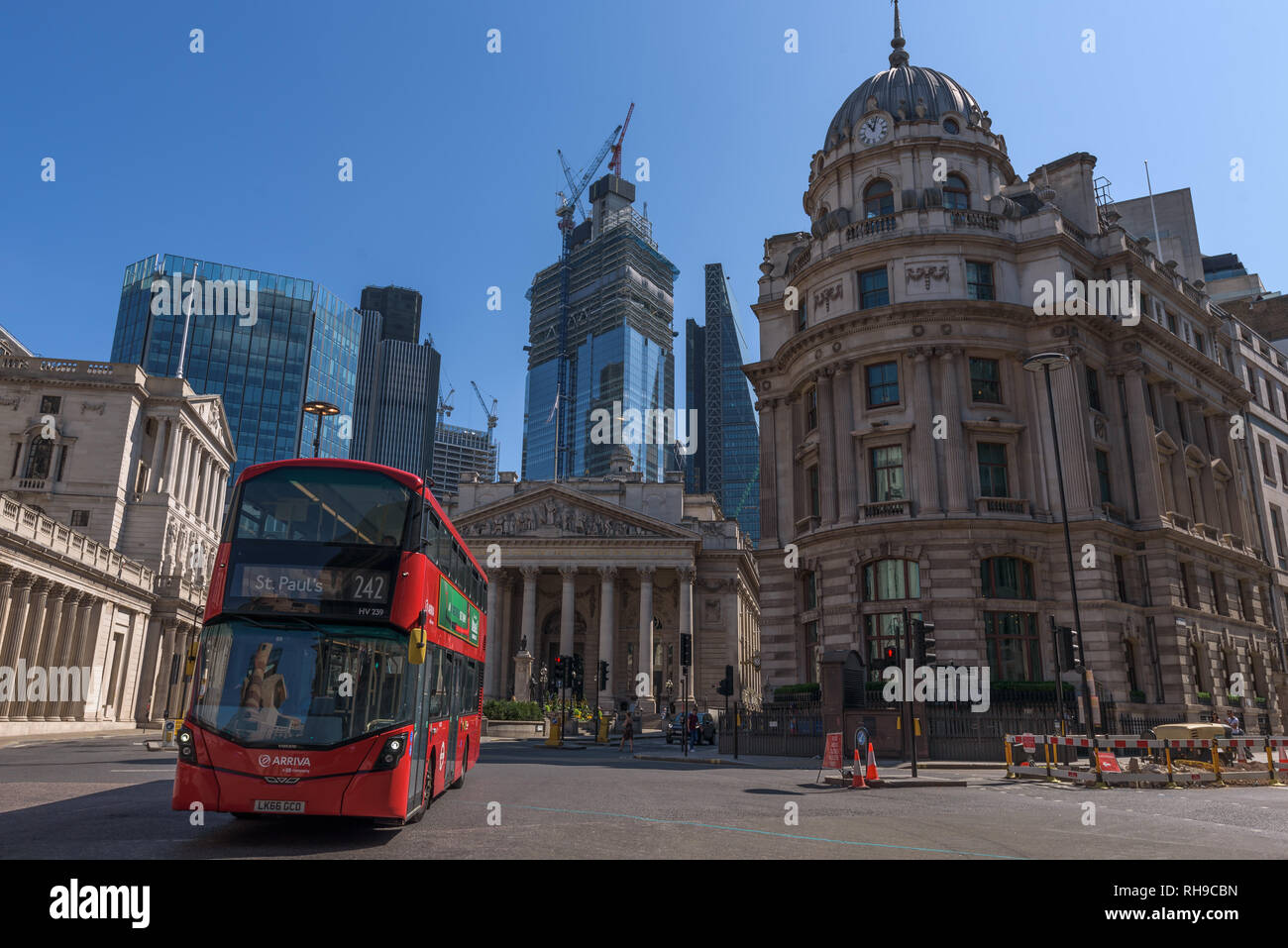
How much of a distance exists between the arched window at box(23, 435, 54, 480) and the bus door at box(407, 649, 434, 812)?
5141cm

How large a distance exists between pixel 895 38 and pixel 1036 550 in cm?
2692

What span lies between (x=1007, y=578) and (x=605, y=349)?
143 m

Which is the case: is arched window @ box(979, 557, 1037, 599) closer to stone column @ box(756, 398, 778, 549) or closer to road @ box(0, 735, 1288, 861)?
stone column @ box(756, 398, 778, 549)

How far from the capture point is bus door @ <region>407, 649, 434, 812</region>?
1070 centimetres

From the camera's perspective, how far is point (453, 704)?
47.0 ft

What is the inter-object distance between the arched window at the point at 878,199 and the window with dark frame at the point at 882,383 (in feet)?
23.9

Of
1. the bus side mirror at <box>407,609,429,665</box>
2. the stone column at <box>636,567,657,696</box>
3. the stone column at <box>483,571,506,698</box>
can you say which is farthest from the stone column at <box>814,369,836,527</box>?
the stone column at <box>483,571,506,698</box>

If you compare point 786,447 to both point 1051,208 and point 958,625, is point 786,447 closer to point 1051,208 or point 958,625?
point 958,625

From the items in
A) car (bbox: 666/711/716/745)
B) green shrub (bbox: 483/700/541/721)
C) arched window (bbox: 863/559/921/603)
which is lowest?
car (bbox: 666/711/716/745)

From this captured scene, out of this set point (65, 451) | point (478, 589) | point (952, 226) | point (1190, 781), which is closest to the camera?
point (478, 589)

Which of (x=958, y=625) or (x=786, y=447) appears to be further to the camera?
(x=786, y=447)

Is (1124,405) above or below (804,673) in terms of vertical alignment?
above
